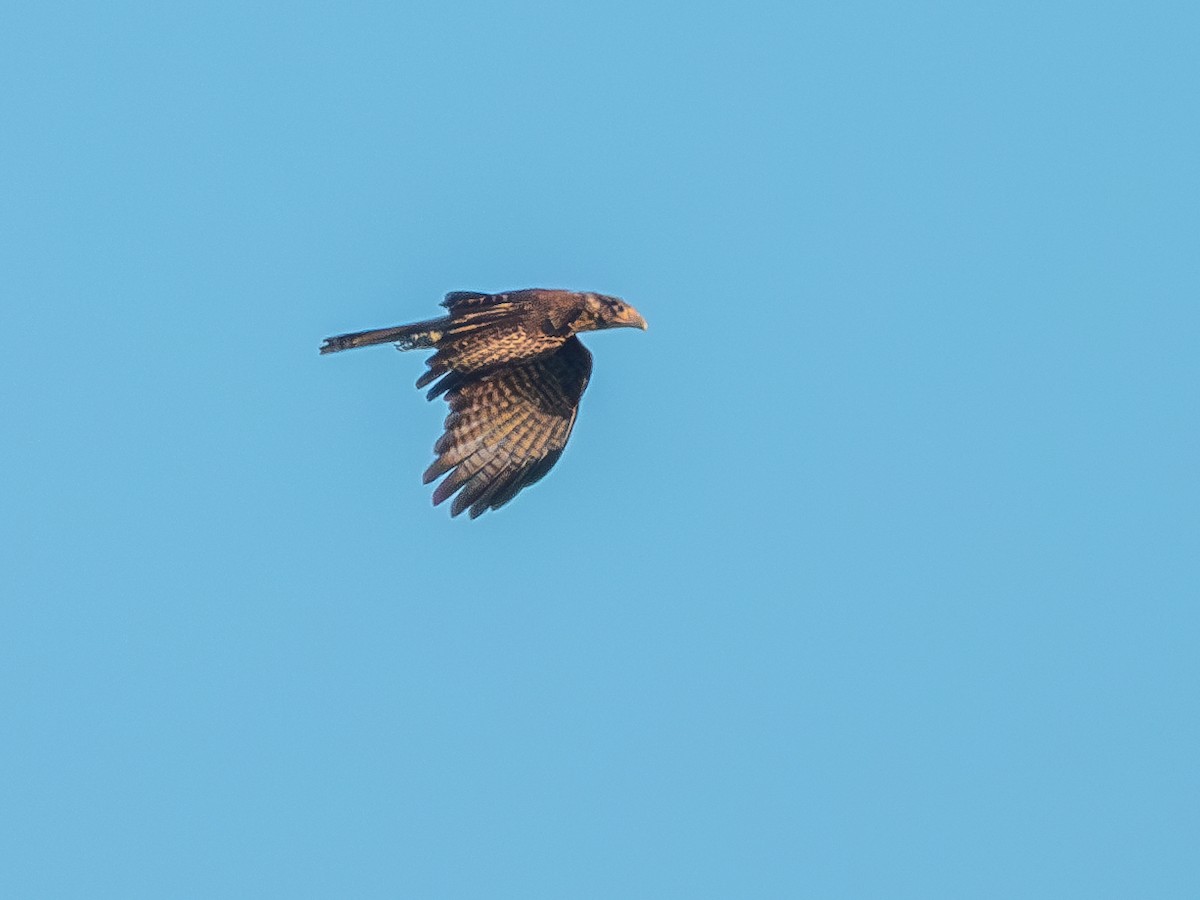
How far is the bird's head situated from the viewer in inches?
658

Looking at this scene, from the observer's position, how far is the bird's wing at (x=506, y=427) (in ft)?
55.2

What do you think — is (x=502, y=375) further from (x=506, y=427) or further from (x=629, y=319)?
(x=629, y=319)

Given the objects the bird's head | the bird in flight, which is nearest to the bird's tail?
the bird in flight

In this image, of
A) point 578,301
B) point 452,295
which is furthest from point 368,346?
point 578,301

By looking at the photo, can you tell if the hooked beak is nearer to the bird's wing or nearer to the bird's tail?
the bird's wing

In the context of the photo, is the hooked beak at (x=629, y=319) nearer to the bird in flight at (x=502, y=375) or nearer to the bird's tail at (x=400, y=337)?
the bird in flight at (x=502, y=375)

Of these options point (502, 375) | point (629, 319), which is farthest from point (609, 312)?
point (502, 375)

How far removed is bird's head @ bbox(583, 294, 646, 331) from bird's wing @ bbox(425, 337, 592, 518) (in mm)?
345

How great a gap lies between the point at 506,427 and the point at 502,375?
1.69 feet

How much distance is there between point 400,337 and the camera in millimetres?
16219

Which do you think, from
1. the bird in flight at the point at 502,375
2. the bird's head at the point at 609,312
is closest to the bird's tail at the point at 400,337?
the bird in flight at the point at 502,375

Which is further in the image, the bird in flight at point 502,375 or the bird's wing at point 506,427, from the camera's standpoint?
the bird's wing at point 506,427

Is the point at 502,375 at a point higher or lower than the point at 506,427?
higher

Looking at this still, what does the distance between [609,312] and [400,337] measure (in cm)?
205
